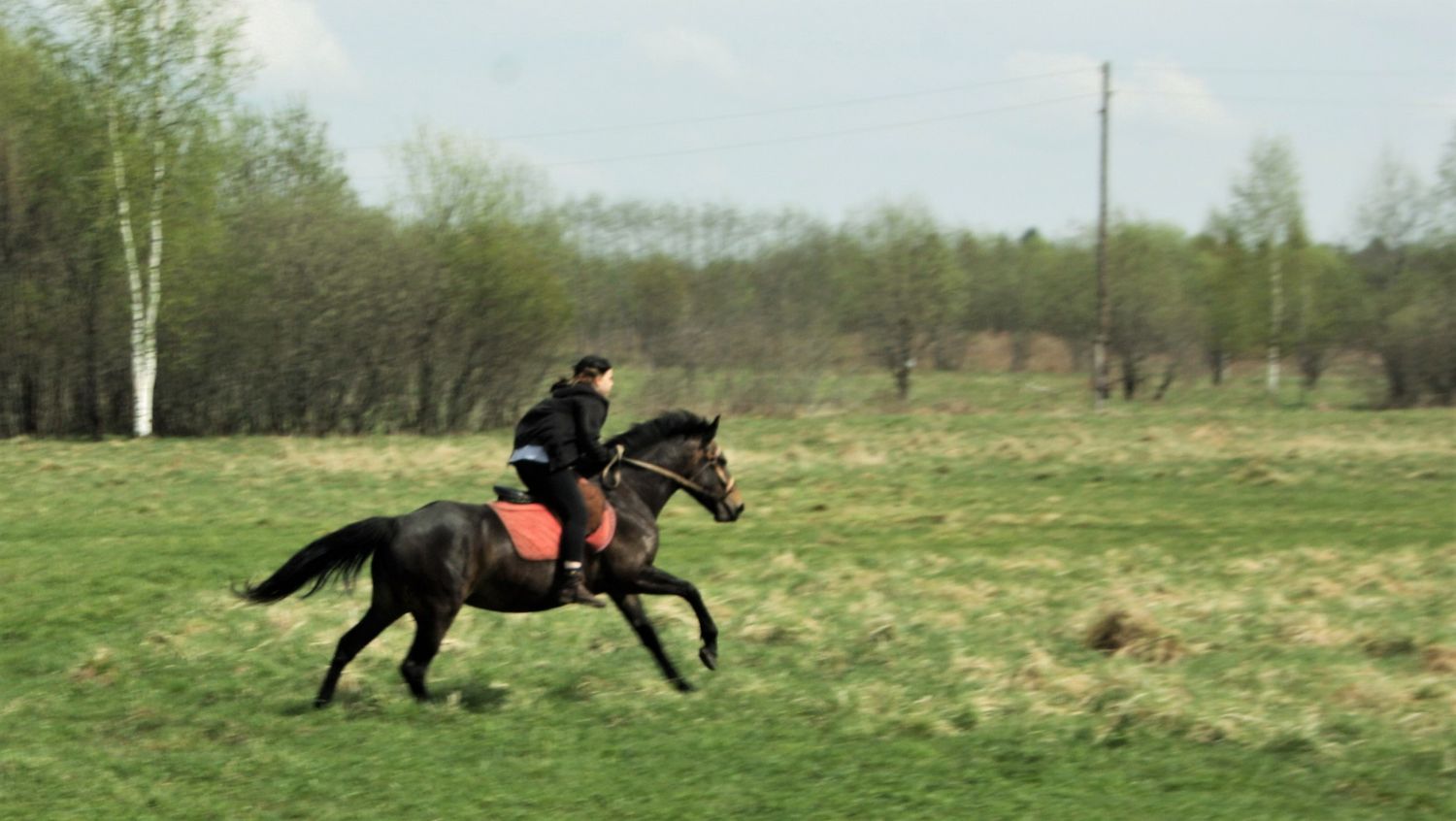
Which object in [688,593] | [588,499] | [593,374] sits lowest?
[688,593]

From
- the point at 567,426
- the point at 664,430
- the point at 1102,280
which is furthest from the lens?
the point at 1102,280

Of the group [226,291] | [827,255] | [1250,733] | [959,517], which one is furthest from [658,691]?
[827,255]

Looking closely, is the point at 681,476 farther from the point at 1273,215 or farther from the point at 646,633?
the point at 1273,215

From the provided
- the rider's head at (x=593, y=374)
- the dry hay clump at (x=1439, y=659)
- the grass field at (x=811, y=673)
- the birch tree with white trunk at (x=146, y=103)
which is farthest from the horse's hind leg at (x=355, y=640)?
the birch tree with white trunk at (x=146, y=103)

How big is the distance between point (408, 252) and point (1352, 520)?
25238 millimetres

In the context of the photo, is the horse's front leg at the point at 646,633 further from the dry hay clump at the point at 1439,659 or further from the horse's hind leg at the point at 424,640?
the dry hay clump at the point at 1439,659

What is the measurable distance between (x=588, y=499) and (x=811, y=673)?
218 cm

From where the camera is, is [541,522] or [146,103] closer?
[541,522]

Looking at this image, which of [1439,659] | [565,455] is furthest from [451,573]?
[1439,659]

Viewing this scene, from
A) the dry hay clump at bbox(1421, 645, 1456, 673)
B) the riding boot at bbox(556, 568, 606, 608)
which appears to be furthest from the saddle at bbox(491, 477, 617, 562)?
the dry hay clump at bbox(1421, 645, 1456, 673)

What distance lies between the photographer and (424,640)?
9.62m

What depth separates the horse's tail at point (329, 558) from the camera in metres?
9.68

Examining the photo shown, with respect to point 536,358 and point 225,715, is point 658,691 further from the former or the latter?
point 536,358

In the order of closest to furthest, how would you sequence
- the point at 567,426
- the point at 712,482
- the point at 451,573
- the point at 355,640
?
the point at 451,573
the point at 355,640
the point at 567,426
the point at 712,482
